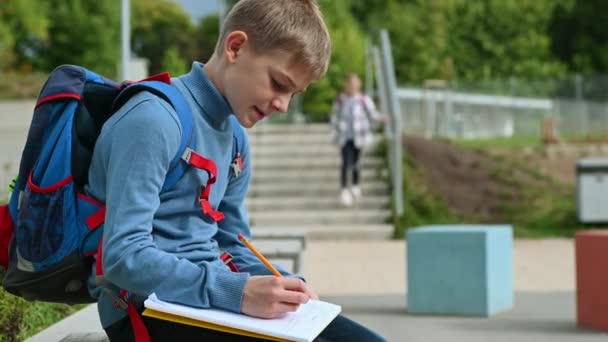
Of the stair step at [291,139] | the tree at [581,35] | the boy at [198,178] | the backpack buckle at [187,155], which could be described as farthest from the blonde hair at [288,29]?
the tree at [581,35]

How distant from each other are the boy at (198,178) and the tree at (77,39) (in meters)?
62.3

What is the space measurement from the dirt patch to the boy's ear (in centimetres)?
1466

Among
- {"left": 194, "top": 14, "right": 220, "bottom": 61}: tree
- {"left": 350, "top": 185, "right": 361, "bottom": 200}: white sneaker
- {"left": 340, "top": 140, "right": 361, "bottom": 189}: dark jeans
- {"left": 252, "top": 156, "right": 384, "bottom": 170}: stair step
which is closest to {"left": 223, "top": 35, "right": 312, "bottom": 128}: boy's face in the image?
{"left": 340, "top": 140, "right": 361, "bottom": 189}: dark jeans

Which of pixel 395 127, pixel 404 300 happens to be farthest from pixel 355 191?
pixel 404 300

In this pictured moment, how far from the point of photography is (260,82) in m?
3.08

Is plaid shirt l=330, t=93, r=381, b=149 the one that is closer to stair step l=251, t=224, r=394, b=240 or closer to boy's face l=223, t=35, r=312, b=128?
stair step l=251, t=224, r=394, b=240

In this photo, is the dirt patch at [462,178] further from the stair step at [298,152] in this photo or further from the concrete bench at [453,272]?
the concrete bench at [453,272]

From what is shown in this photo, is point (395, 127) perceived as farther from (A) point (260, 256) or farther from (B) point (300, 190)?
(A) point (260, 256)

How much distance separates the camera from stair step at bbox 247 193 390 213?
17.7 m

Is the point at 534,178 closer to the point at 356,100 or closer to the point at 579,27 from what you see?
the point at 356,100

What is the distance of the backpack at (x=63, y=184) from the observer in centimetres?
304

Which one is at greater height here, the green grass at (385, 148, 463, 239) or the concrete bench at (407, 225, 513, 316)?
the concrete bench at (407, 225, 513, 316)

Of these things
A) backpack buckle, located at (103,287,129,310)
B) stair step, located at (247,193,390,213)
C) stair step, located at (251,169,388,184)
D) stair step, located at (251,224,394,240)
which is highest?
backpack buckle, located at (103,287,129,310)

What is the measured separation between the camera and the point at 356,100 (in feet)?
57.6
